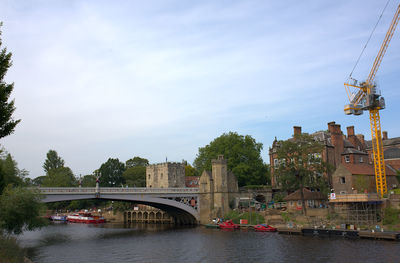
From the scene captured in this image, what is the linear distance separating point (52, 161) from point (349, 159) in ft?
361

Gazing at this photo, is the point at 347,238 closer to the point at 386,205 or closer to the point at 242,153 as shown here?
the point at 386,205

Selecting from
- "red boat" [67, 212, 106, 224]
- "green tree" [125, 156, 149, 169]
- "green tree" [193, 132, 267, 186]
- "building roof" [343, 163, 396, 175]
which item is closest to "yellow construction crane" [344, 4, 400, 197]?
"building roof" [343, 163, 396, 175]

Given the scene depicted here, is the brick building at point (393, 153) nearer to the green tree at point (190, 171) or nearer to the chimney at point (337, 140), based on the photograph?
the chimney at point (337, 140)

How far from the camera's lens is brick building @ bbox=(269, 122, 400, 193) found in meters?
58.1

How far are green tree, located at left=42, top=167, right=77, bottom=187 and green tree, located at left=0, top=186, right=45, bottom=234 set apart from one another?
256 feet

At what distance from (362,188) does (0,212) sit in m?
48.9

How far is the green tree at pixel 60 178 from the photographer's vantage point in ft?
387

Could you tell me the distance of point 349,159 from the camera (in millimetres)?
73062

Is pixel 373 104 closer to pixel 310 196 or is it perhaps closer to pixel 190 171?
pixel 310 196

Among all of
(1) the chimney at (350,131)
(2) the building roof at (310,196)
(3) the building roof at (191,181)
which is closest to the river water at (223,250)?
(2) the building roof at (310,196)

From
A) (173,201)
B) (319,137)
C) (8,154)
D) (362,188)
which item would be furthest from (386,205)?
(8,154)

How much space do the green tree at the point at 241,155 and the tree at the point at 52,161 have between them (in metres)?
73.4

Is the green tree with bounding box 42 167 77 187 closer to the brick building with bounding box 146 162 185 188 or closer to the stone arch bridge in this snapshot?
the brick building with bounding box 146 162 185 188

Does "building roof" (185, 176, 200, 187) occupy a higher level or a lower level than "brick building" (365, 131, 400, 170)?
lower
